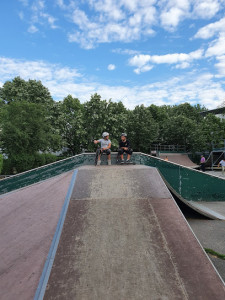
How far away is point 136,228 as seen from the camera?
3.65m

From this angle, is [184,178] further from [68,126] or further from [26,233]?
[68,126]

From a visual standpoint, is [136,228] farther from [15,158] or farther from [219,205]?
[15,158]

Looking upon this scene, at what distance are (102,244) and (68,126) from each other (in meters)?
29.0

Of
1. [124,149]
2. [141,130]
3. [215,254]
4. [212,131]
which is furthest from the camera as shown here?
[141,130]

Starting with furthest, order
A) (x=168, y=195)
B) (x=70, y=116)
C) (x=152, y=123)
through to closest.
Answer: (x=152, y=123) < (x=70, y=116) < (x=168, y=195)

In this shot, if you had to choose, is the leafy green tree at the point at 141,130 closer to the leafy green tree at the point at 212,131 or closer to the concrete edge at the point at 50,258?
the leafy green tree at the point at 212,131

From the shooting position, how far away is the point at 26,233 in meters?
3.81

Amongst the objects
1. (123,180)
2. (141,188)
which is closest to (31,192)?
(123,180)

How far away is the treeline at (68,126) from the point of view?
18.8m

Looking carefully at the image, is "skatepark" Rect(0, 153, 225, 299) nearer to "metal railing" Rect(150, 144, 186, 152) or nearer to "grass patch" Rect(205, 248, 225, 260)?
"grass patch" Rect(205, 248, 225, 260)

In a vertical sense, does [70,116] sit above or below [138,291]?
above

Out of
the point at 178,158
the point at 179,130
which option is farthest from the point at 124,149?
the point at 179,130

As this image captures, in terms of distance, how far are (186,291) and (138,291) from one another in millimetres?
590

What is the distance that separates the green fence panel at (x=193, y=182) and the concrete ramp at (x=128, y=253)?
389 cm
